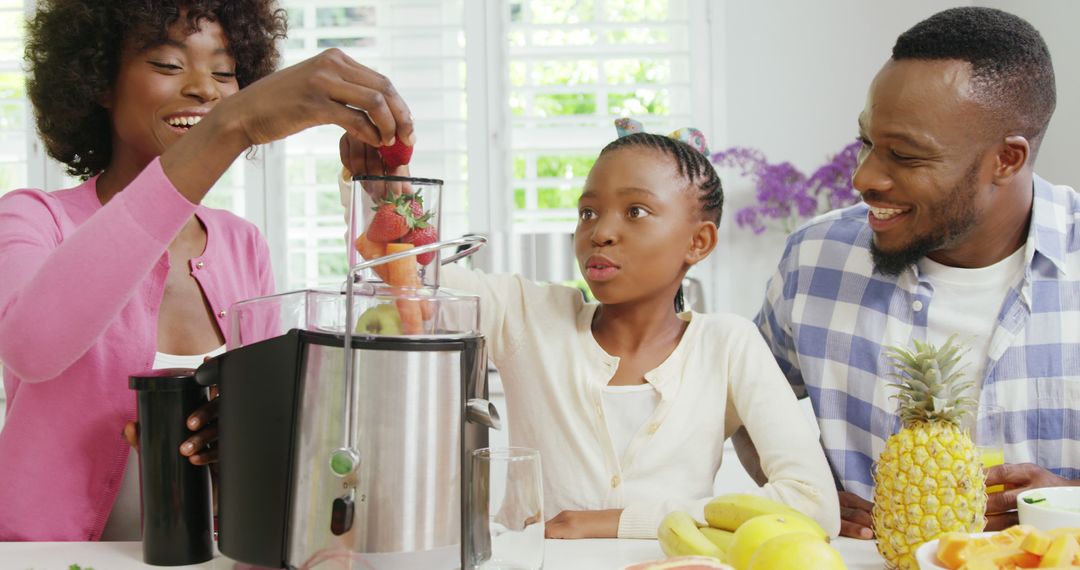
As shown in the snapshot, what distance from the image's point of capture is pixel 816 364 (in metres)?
1.59

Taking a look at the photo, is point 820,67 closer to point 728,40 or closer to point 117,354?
point 728,40

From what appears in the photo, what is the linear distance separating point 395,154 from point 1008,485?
882 mm

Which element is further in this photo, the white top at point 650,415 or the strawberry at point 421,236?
the white top at point 650,415

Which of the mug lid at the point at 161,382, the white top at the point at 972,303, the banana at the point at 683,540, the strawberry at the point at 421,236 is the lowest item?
the banana at the point at 683,540

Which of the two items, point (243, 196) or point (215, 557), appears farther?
point (243, 196)

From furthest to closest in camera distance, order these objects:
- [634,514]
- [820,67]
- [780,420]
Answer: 1. [820,67]
2. [780,420]
3. [634,514]

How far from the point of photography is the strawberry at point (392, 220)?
1023 mm

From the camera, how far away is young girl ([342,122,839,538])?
1405 millimetres

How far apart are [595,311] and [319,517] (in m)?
0.70

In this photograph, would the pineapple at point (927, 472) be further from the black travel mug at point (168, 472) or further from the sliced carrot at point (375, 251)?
the black travel mug at point (168, 472)

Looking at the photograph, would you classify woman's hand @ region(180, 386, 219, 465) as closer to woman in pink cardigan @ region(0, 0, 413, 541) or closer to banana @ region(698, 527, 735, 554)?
woman in pink cardigan @ region(0, 0, 413, 541)

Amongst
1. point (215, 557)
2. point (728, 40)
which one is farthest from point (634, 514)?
point (728, 40)

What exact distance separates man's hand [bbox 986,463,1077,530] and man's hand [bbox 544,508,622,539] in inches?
18.8

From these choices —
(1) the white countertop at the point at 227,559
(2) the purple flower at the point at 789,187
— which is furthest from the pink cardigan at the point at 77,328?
(2) the purple flower at the point at 789,187
